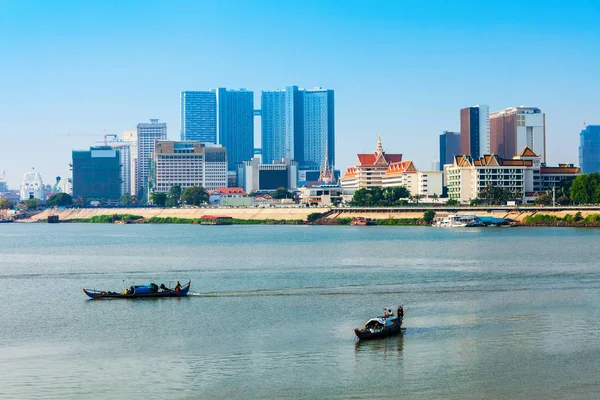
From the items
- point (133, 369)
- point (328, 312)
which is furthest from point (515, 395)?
point (328, 312)

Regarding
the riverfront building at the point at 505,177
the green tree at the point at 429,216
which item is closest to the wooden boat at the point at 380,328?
the green tree at the point at 429,216

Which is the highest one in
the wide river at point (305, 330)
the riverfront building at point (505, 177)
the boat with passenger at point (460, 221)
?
the riverfront building at point (505, 177)

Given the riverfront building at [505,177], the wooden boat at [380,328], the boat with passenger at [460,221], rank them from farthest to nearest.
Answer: the riverfront building at [505,177], the boat with passenger at [460,221], the wooden boat at [380,328]

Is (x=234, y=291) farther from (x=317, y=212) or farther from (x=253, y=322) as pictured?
(x=317, y=212)

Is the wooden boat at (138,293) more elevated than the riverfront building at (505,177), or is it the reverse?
the riverfront building at (505,177)

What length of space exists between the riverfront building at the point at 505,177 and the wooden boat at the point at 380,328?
142 meters

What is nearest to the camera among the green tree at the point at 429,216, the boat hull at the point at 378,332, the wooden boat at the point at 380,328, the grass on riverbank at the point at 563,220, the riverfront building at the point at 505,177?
the boat hull at the point at 378,332

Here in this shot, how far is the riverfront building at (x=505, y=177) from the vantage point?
614 feet

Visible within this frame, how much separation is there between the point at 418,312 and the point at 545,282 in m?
16.0

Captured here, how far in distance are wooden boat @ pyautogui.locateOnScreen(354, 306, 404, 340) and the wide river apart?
20.4 inches

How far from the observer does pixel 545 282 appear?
2480 inches

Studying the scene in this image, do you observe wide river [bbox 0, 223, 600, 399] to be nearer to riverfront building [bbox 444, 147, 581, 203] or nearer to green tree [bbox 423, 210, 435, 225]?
green tree [bbox 423, 210, 435, 225]

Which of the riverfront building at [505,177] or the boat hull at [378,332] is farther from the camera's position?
the riverfront building at [505,177]

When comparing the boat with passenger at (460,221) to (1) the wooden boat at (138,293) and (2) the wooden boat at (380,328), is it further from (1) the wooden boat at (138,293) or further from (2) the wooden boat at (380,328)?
(2) the wooden boat at (380,328)
